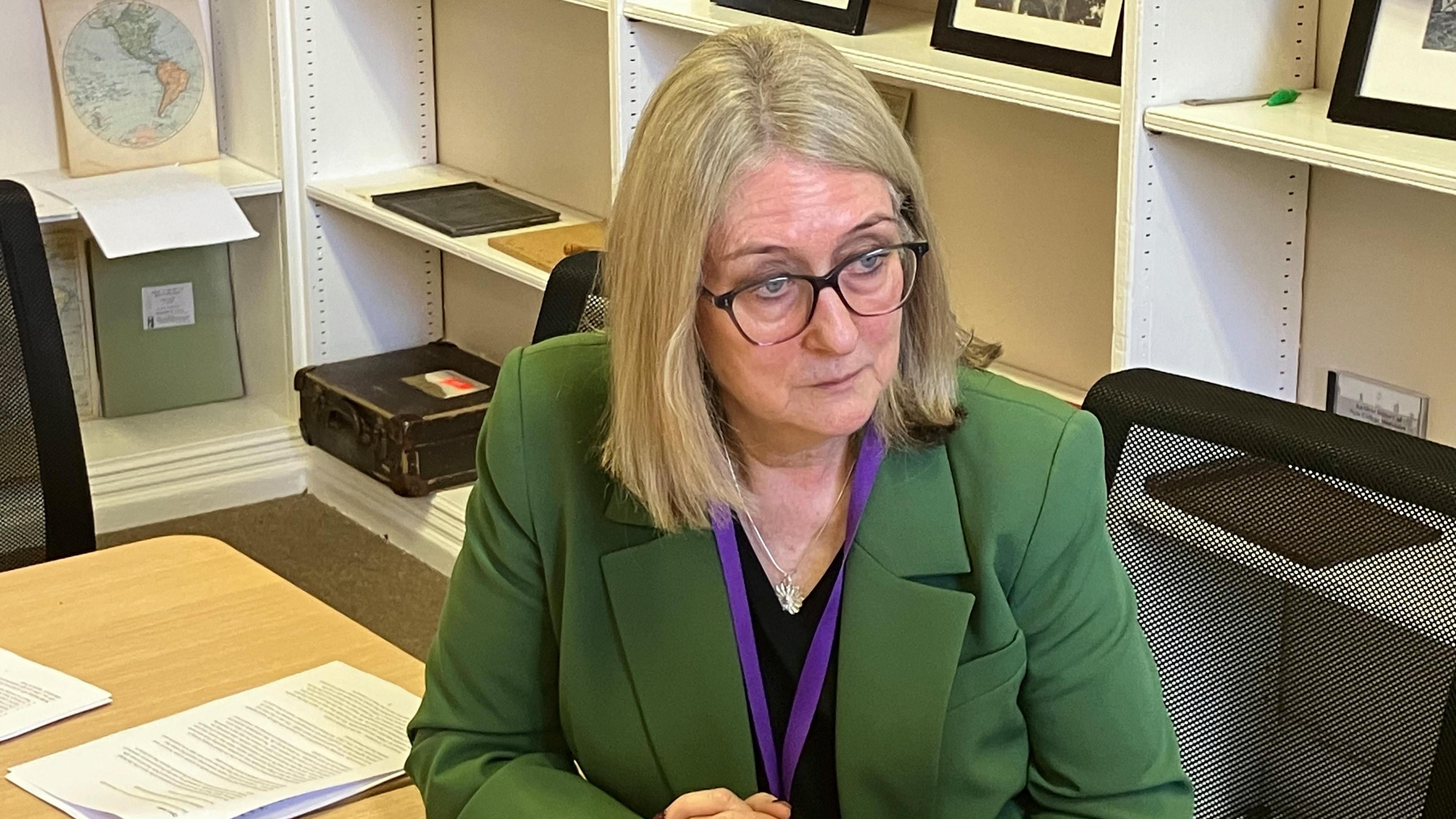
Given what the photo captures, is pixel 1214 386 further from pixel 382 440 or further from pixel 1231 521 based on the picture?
pixel 382 440

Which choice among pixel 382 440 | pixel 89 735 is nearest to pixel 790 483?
pixel 89 735

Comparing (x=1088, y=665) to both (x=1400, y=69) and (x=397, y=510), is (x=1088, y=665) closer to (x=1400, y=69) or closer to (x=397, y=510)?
(x=1400, y=69)

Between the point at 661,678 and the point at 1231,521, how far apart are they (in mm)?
433

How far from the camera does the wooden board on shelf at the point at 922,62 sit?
6.85 feet

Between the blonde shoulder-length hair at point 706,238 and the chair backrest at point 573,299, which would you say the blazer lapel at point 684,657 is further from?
the chair backrest at point 573,299

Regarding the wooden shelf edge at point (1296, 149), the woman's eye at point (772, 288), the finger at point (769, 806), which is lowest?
the finger at point (769, 806)

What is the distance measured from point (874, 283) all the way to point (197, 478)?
9.58ft

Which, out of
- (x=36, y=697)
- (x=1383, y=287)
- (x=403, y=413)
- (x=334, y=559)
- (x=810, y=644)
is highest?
(x=1383, y=287)

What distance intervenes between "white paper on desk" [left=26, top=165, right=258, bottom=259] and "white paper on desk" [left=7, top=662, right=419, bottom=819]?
2148mm

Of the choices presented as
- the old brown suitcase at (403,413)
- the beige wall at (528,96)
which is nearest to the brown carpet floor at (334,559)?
the old brown suitcase at (403,413)

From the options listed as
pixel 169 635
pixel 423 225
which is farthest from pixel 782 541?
pixel 423 225

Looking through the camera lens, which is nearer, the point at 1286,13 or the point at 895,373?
the point at 895,373

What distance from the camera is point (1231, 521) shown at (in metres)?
1.18

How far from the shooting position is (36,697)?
1.47 metres
